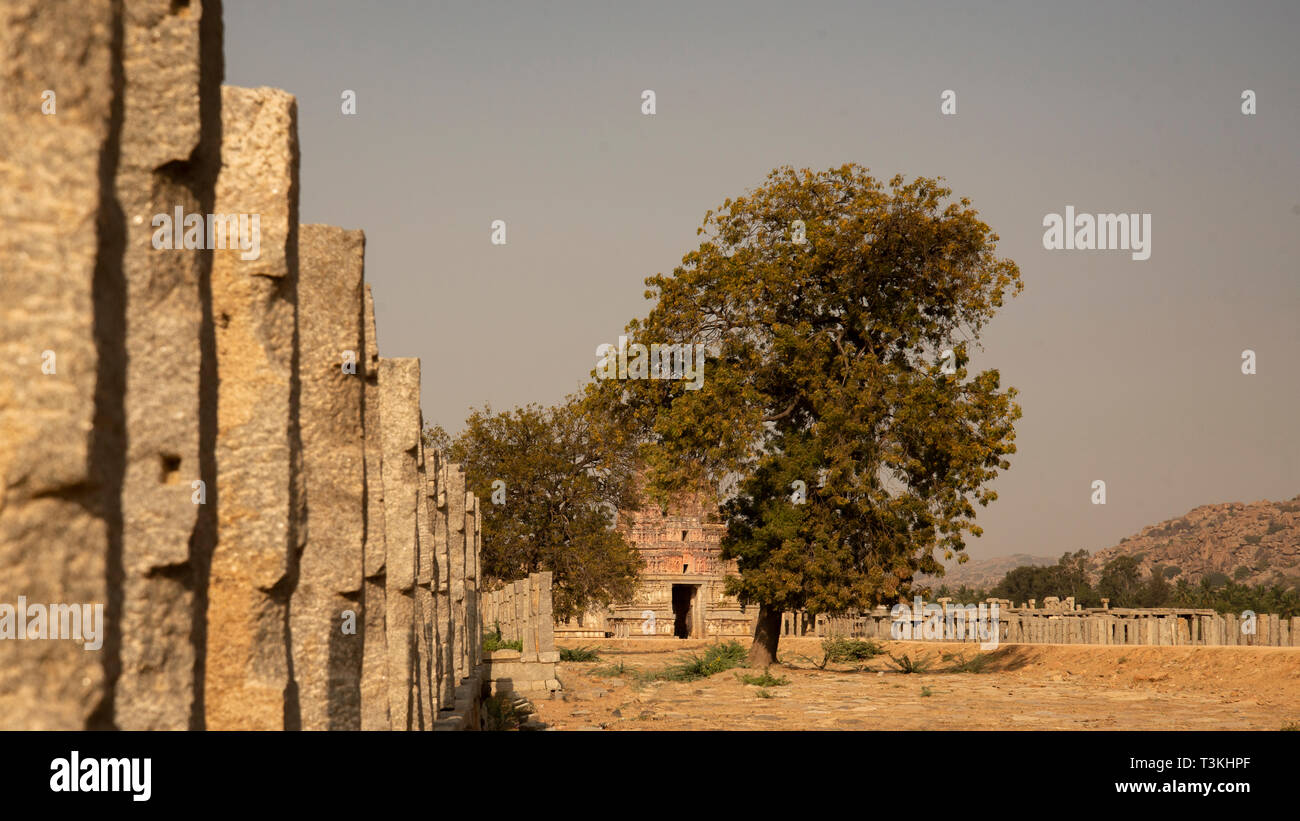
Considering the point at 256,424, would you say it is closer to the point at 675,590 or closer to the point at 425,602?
the point at 425,602

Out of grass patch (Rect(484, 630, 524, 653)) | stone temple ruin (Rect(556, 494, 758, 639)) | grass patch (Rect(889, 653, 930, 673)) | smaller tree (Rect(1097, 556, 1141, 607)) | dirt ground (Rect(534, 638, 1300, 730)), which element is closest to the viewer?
dirt ground (Rect(534, 638, 1300, 730))

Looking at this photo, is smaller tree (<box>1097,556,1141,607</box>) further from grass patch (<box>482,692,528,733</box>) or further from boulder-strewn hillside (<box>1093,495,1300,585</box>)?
grass patch (<box>482,692,528,733</box>)

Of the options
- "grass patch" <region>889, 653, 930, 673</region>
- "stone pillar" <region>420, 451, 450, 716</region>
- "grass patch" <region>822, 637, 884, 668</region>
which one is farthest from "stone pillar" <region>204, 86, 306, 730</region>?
"grass patch" <region>822, 637, 884, 668</region>

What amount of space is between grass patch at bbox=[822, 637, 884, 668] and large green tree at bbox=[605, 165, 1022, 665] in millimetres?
6146

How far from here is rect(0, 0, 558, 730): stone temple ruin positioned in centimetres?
267

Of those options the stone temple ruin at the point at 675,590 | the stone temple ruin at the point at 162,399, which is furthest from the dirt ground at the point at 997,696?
the stone temple ruin at the point at 675,590

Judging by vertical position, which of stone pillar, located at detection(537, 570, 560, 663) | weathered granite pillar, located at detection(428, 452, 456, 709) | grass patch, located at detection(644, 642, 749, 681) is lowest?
grass patch, located at detection(644, 642, 749, 681)

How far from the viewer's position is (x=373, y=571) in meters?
6.03

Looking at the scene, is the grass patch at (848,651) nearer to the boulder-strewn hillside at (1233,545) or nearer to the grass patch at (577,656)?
the grass patch at (577,656)

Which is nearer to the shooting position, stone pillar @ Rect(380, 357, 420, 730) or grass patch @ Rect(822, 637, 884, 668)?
stone pillar @ Rect(380, 357, 420, 730)

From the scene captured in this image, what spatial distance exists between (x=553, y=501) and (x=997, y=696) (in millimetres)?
19795

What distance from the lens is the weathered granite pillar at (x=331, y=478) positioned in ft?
15.8

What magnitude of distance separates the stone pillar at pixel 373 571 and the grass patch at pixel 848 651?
79.6 ft
